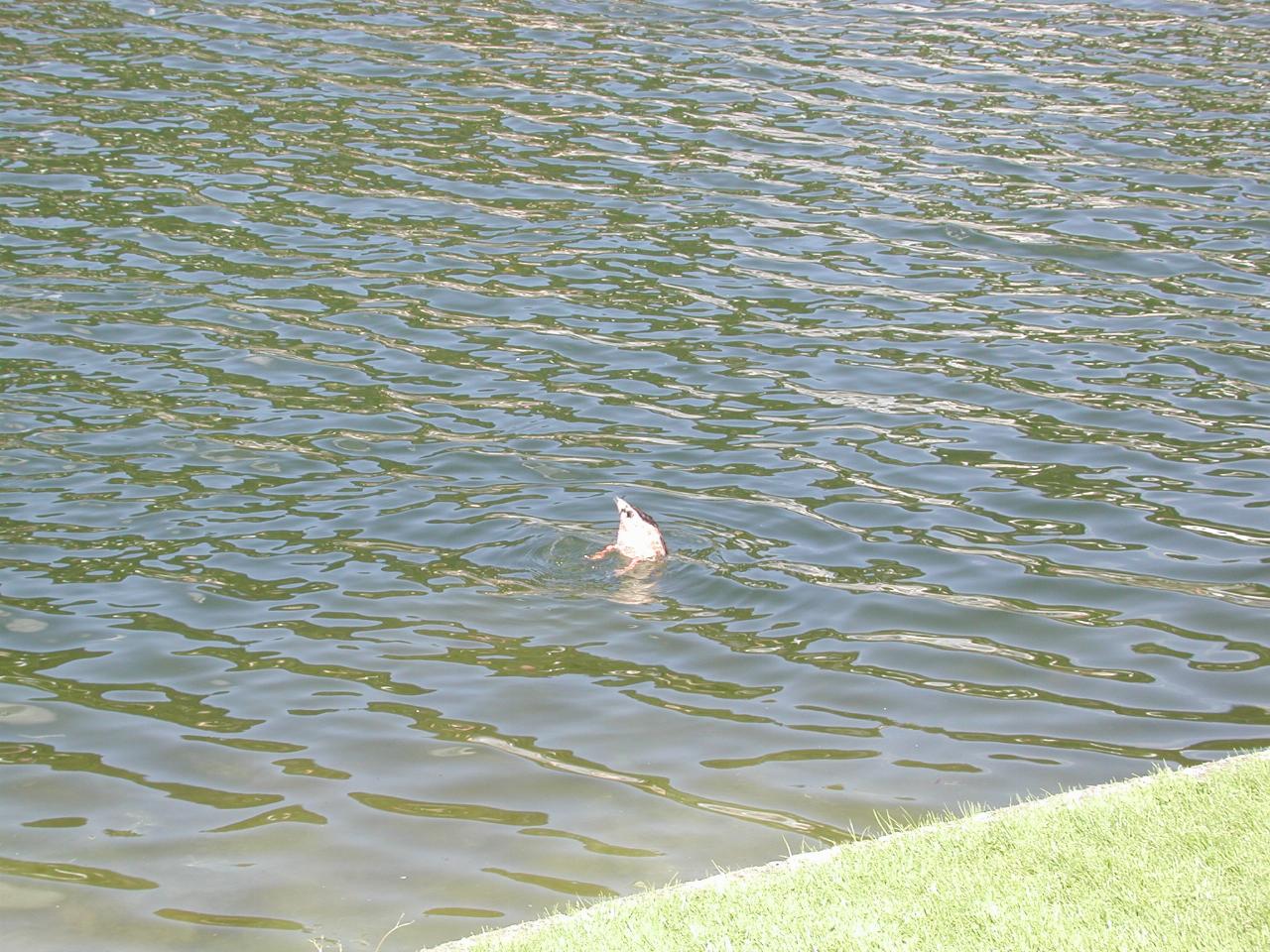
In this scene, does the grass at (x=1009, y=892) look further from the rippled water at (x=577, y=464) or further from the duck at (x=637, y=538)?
the duck at (x=637, y=538)

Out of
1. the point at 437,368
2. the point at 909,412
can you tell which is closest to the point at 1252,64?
the point at 909,412

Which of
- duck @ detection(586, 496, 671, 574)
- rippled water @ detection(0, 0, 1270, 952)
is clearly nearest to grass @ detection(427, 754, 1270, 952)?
rippled water @ detection(0, 0, 1270, 952)

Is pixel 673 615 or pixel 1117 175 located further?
pixel 1117 175

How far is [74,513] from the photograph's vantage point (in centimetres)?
1161

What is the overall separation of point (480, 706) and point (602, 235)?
944 centimetres

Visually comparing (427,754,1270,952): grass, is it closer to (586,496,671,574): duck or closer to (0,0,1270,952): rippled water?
(0,0,1270,952): rippled water

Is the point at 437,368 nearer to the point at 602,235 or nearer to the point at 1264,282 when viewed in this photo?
the point at 602,235

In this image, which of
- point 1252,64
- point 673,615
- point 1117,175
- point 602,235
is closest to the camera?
point 673,615

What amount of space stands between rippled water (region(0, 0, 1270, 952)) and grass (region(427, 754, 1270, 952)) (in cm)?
102

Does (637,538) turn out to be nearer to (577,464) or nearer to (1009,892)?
(577,464)

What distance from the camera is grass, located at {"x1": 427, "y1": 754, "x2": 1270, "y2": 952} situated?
19.5ft

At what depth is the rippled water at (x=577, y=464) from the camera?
27.4ft

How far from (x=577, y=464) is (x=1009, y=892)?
7.14m

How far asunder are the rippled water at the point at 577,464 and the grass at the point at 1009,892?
1.02 metres
